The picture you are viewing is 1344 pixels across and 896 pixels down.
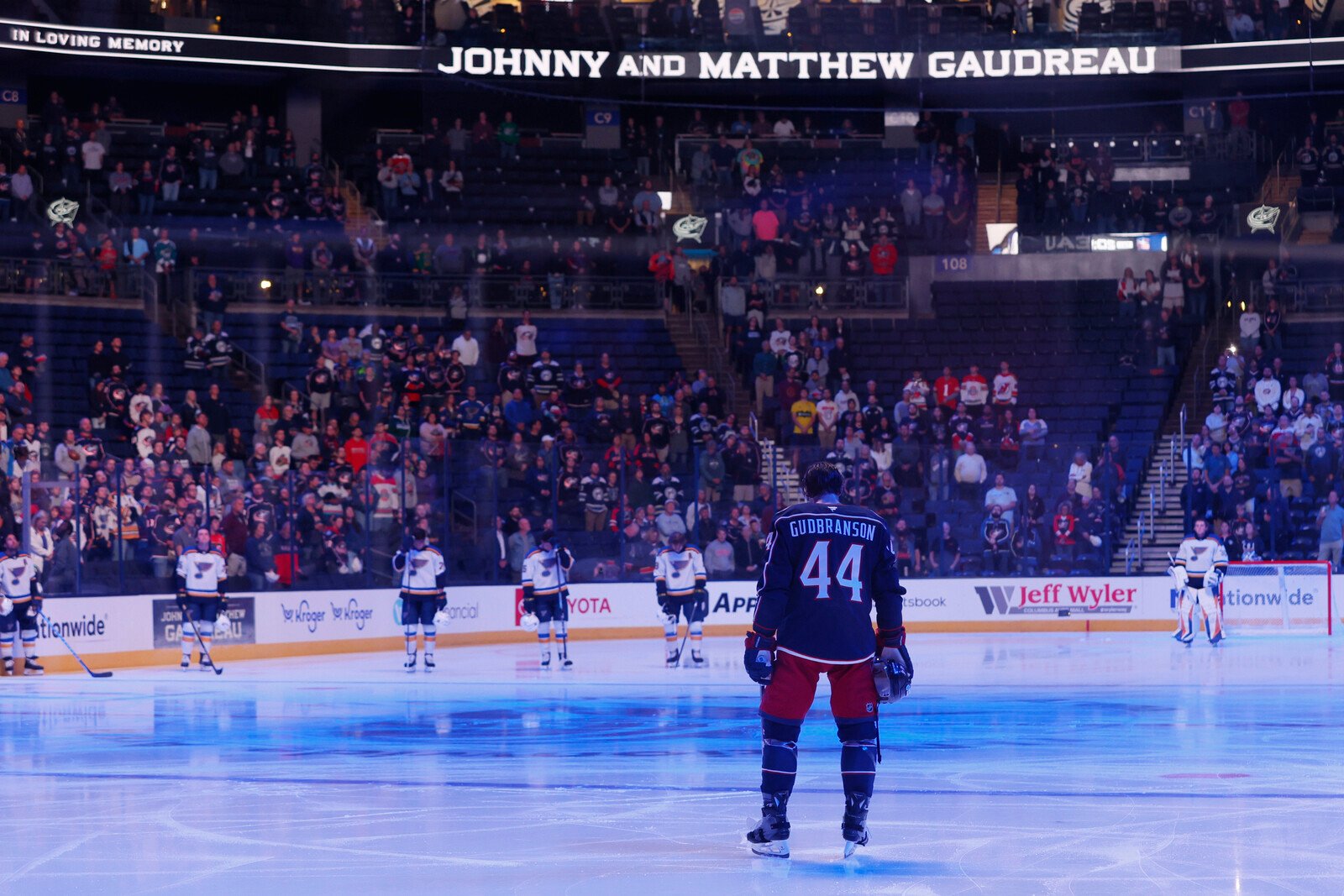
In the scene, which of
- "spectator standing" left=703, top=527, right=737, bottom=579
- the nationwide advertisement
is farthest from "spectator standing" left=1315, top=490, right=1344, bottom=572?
the nationwide advertisement

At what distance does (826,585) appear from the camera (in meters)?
8.27

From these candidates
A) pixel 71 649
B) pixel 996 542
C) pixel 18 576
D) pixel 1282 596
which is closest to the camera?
pixel 18 576

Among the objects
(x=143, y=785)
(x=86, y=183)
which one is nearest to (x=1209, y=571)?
(x=143, y=785)

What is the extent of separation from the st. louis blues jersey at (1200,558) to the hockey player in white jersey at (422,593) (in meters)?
9.43

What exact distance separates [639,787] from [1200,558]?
14.5 meters

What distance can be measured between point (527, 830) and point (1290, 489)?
19199mm

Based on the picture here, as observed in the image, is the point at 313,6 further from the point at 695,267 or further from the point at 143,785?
the point at 143,785

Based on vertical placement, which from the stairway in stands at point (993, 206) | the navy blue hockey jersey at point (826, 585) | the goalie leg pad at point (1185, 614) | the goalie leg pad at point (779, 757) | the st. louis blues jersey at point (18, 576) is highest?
the stairway in stands at point (993, 206)

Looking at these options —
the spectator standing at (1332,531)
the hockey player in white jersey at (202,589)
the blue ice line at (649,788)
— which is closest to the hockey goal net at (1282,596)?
the spectator standing at (1332,531)

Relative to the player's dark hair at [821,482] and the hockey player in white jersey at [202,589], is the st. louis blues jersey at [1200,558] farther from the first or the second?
the player's dark hair at [821,482]

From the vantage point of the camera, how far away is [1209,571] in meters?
23.5

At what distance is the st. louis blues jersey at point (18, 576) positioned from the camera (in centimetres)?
1959

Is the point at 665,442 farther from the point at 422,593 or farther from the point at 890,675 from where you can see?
the point at 890,675

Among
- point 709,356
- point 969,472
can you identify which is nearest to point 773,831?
point 969,472
